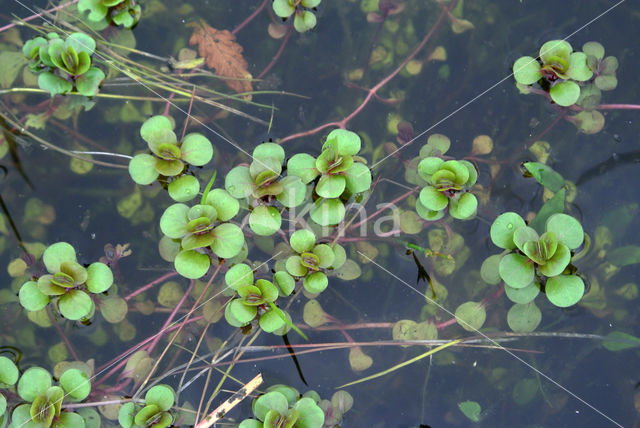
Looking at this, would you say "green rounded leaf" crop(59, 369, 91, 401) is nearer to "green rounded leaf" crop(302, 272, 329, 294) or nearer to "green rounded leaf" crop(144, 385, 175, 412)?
"green rounded leaf" crop(144, 385, 175, 412)

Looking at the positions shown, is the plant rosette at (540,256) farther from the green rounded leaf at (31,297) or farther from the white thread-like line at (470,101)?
the green rounded leaf at (31,297)

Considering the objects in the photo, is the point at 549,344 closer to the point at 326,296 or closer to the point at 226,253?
the point at 326,296

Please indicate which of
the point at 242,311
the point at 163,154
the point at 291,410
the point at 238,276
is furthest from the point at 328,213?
the point at 291,410

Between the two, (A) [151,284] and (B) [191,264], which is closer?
(B) [191,264]

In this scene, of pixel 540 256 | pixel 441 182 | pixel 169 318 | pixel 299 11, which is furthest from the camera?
pixel 299 11

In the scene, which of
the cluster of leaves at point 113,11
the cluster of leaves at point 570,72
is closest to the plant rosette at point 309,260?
the cluster of leaves at point 570,72

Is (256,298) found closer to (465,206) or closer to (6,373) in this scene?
(465,206)

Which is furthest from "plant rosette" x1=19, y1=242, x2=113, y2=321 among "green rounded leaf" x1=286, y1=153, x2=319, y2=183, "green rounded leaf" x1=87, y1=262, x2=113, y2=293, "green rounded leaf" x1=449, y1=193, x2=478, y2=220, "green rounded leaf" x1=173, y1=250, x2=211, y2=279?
"green rounded leaf" x1=449, y1=193, x2=478, y2=220
